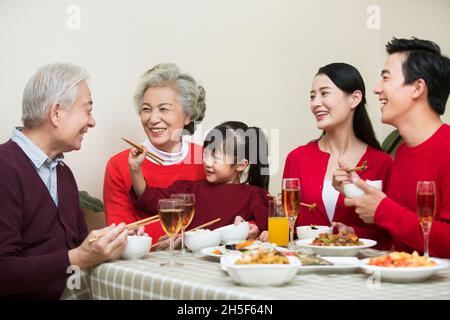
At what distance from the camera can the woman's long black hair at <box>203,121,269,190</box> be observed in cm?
261

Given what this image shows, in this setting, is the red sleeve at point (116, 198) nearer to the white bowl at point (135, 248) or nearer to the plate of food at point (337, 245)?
the white bowl at point (135, 248)

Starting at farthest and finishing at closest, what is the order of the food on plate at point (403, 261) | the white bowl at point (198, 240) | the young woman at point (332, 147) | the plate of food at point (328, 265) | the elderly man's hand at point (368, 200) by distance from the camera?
1. the young woman at point (332, 147)
2. the white bowl at point (198, 240)
3. the elderly man's hand at point (368, 200)
4. the plate of food at point (328, 265)
5. the food on plate at point (403, 261)

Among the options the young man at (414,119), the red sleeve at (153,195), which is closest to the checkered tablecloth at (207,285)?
the young man at (414,119)

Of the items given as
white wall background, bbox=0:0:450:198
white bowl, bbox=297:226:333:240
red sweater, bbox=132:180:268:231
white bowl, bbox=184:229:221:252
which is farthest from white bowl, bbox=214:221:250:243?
white wall background, bbox=0:0:450:198

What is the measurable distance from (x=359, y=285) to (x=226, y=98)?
2391mm

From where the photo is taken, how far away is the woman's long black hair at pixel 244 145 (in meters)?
2.61

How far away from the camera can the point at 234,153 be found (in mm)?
2592

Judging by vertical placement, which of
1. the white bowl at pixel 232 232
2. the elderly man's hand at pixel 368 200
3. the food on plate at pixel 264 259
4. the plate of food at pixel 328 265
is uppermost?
the elderly man's hand at pixel 368 200

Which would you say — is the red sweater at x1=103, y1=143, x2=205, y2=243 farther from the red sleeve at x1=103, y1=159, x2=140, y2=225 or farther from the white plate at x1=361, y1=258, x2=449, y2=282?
the white plate at x1=361, y1=258, x2=449, y2=282

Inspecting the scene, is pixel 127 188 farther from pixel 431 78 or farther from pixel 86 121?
pixel 431 78

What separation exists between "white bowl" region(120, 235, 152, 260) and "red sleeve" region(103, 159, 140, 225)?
74cm

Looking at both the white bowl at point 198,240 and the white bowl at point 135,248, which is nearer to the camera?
the white bowl at point 135,248

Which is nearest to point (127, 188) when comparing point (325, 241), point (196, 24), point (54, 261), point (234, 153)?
point (234, 153)

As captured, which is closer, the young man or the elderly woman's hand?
the young man
